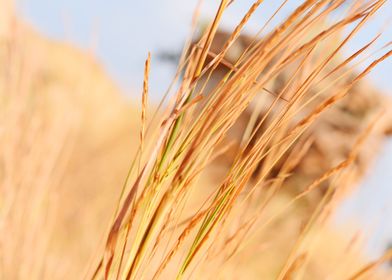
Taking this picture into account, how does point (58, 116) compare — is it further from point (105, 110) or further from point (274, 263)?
point (105, 110)

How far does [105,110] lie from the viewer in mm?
7078

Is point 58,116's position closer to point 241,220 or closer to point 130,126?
point 241,220

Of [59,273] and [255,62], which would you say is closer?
[255,62]

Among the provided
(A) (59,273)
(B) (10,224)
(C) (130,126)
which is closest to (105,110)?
(C) (130,126)

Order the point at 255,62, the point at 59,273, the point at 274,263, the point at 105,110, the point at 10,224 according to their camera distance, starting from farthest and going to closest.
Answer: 1. the point at 105,110
2. the point at 274,263
3. the point at 59,273
4. the point at 10,224
5. the point at 255,62

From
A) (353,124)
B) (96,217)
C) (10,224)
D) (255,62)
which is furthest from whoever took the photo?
(353,124)

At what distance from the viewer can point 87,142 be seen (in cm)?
605

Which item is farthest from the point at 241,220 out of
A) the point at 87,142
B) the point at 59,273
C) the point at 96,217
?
the point at 87,142

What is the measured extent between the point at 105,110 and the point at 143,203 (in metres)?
6.51

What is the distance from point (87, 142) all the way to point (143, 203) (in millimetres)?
5487

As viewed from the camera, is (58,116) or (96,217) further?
(96,217)

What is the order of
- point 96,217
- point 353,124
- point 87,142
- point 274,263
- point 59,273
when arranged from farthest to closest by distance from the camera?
1. point 353,124
2. point 87,142
3. point 274,263
4. point 96,217
5. point 59,273

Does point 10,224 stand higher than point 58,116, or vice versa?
point 58,116

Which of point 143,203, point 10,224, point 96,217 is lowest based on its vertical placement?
point 143,203
